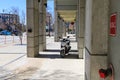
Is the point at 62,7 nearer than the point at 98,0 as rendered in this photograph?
No

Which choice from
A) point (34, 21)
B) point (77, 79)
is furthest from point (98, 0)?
point (34, 21)

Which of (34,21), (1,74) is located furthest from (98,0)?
(34,21)

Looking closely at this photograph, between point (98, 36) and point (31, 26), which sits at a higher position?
point (31, 26)

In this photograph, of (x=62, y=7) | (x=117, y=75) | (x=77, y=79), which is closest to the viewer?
(x=117, y=75)

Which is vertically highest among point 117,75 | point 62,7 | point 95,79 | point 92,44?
point 62,7

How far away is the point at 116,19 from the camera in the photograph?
3074 mm

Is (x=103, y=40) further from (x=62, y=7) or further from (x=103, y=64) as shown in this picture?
(x=62, y=7)

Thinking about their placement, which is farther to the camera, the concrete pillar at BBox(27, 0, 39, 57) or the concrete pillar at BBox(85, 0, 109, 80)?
the concrete pillar at BBox(27, 0, 39, 57)

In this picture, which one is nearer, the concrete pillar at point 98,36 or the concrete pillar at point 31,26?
the concrete pillar at point 98,36

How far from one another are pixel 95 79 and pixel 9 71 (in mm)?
6522

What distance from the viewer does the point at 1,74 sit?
9641mm

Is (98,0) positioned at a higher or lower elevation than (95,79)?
higher

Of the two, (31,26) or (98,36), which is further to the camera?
(31,26)

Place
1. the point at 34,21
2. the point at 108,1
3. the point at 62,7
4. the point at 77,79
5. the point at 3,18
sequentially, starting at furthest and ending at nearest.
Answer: the point at 3,18, the point at 62,7, the point at 34,21, the point at 77,79, the point at 108,1
